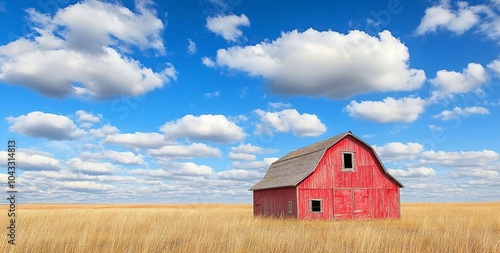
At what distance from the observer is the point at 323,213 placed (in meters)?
27.7

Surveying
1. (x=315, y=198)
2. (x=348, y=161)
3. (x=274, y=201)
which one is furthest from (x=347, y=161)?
(x=274, y=201)

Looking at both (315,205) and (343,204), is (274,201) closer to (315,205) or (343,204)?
(315,205)

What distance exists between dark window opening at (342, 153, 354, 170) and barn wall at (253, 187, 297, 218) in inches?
149

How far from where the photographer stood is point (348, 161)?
28.7 metres

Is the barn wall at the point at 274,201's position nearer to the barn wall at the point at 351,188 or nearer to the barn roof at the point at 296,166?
the barn roof at the point at 296,166

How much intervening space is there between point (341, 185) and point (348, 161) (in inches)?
66.7

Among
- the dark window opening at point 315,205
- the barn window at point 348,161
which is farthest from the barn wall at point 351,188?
the dark window opening at point 315,205

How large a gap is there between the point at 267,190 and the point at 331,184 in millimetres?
6308

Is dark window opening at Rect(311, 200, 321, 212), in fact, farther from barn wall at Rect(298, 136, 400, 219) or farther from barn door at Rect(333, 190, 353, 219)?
barn door at Rect(333, 190, 353, 219)

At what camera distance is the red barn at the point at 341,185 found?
1087 inches

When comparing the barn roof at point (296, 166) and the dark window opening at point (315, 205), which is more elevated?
the barn roof at point (296, 166)

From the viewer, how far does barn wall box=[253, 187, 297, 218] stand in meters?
28.2

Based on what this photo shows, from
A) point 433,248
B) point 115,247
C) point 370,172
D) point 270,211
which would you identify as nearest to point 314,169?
point 370,172

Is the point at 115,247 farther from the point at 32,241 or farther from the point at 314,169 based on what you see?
the point at 314,169
